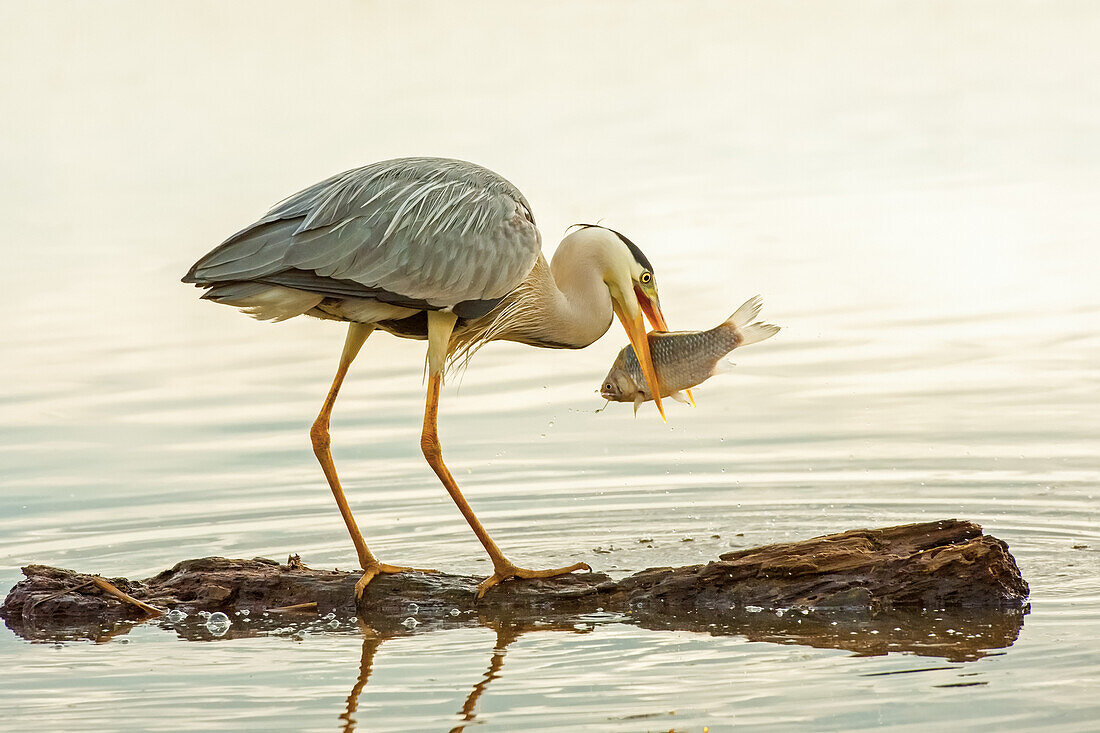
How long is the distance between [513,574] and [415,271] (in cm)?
156

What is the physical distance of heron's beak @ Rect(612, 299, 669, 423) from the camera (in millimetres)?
9188

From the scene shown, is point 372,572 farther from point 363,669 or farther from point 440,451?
point 363,669

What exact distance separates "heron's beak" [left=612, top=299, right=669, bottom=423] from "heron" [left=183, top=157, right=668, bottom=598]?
10.5 inches

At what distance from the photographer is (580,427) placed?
1330 centimetres

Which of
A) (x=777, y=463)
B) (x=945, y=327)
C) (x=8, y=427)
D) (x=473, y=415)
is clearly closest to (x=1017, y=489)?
(x=777, y=463)

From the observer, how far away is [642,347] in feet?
30.2


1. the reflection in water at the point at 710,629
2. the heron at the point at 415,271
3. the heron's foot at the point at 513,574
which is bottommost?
the reflection in water at the point at 710,629

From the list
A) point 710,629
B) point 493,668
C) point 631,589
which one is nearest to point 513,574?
point 631,589

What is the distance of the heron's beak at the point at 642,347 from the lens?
9.19 m

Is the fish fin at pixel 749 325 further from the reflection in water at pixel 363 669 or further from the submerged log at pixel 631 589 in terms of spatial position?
the reflection in water at pixel 363 669

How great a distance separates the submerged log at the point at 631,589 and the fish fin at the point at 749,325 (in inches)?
64.2

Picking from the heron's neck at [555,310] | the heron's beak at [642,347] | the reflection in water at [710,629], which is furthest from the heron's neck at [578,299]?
the reflection in water at [710,629]

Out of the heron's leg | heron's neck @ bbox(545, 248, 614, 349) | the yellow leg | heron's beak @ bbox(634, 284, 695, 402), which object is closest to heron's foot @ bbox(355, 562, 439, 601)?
the yellow leg

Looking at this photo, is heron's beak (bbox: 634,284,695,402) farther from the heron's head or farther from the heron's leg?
the heron's leg
